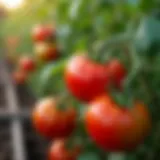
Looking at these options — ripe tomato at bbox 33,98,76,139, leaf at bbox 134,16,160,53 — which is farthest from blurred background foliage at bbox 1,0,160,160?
ripe tomato at bbox 33,98,76,139

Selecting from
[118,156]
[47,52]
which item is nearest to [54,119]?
[118,156]

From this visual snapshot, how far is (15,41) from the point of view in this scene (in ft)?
10.8

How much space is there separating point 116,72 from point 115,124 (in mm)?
112

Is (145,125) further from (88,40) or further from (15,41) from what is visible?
(15,41)

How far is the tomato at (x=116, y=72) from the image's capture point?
957 mm

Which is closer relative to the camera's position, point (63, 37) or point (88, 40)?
point (88, 40)

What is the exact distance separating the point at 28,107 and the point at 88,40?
134 cm

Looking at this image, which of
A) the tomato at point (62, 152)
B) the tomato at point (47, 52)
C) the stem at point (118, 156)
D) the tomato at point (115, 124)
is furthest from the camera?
the tomato at point (47, 52)

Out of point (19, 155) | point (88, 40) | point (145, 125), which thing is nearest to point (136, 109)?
point (145, 125)

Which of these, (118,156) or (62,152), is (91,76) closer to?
(118,156)

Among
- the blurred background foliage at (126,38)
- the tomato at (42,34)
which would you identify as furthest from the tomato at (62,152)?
the tomato at (42,34)

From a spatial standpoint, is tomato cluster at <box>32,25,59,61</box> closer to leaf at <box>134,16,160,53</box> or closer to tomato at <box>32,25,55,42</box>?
tomato at <box>32,25,55,42</box>

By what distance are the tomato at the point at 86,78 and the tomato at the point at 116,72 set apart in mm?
11

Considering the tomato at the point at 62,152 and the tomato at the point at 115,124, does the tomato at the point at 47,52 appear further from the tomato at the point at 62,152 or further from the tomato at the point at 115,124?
the tomato at the point at 115,124
